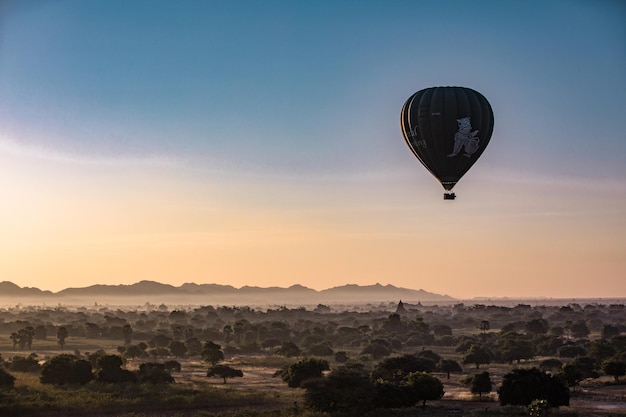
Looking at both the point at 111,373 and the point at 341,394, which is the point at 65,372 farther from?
the point at 341,394

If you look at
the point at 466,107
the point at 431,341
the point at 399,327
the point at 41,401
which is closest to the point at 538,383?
the point at 466,107

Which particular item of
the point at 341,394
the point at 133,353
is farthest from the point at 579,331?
the point at 341,394

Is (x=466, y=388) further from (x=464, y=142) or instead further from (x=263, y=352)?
(x=263, y=352)

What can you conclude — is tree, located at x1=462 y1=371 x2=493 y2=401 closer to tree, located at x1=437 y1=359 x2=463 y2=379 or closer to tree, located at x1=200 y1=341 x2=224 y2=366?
tree, located at x1=437 y1=359 x2=463 y2=379

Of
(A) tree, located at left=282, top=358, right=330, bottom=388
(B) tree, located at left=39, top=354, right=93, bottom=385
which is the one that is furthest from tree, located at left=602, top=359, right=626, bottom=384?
(B) tree, located at left=39, top=354, right=93, bottom=385

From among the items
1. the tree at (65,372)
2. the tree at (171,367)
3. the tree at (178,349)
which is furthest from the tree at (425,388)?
the tree at (178,349)

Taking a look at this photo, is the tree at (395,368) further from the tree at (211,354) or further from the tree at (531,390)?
the tree at (211,354)
